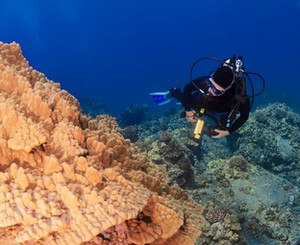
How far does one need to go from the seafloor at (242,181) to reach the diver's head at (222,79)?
0.88m

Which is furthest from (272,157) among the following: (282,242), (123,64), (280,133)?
(123,64)

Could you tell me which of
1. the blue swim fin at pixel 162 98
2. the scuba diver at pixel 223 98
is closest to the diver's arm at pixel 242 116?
the scuba diver at pixel 223 98

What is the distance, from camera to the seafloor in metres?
6.13

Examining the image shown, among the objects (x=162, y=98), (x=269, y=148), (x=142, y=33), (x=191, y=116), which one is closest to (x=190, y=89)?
(x=191, y=116)

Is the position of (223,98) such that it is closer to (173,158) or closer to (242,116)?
(242,116)

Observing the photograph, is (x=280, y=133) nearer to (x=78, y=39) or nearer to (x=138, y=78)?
(x=138, y=78)

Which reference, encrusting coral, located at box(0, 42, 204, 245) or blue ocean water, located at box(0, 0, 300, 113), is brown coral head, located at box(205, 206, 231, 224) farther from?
blue ocean water, located at box(0, 0, 300, 113)

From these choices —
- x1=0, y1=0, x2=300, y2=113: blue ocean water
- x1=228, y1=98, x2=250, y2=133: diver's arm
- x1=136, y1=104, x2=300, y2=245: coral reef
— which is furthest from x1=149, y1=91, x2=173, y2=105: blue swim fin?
x1=0, y1=0, x2=300, y2=113: blue ocean water

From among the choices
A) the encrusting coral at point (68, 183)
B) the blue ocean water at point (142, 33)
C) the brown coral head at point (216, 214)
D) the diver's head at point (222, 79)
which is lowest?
the encrusting coral at point (68, 183)

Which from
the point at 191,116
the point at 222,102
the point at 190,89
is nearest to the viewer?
the point at 222,102

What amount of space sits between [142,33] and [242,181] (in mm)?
159710

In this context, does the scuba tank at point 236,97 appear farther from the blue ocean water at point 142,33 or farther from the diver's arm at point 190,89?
the blue ocean water at point 142,33

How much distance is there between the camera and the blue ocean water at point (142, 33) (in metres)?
118

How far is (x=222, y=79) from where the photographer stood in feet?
15.0
